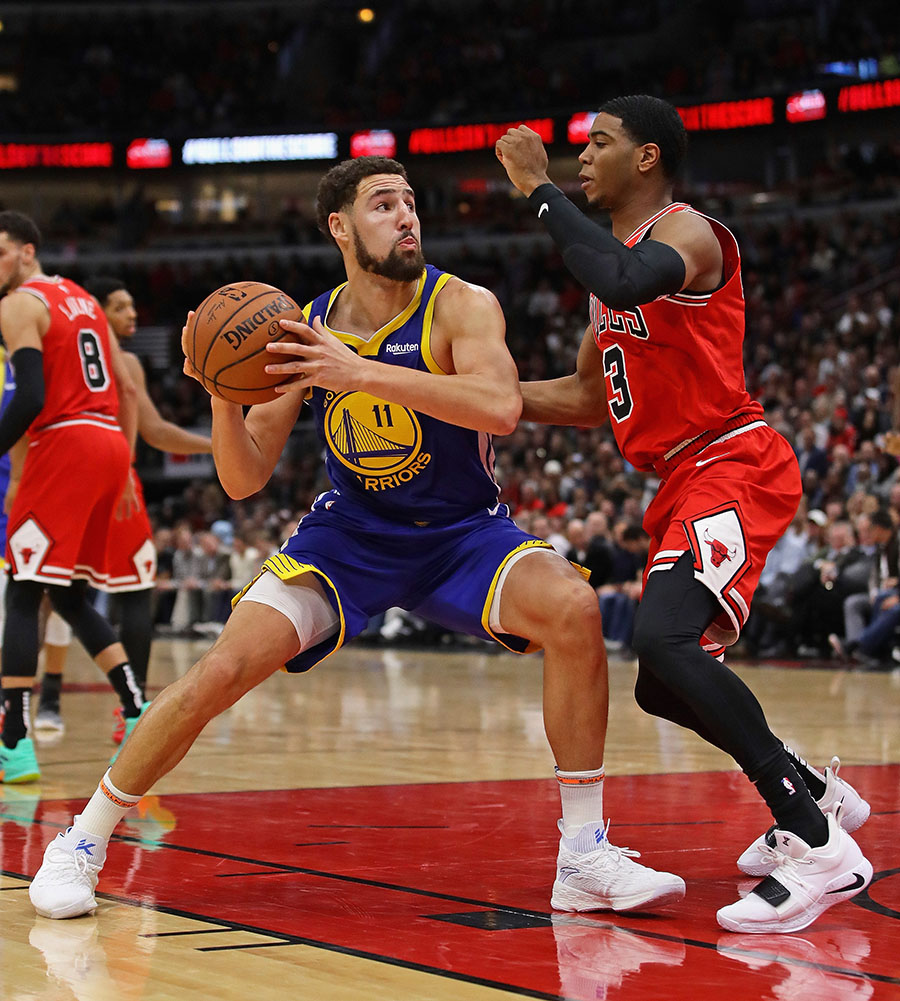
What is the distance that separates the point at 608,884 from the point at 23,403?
132 inches

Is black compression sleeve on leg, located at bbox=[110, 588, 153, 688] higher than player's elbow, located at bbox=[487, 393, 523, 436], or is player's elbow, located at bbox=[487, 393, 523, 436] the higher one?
player's elbow, located at bbox=[487, 393, 523, 436]

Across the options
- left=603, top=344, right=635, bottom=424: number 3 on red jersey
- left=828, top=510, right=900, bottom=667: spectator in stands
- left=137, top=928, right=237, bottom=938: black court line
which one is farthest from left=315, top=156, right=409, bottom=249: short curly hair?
left=828, top=510, right=900, bottom=667: spectator in stands

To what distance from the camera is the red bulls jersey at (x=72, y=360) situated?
6.13m

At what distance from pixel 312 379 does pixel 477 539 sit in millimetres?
712

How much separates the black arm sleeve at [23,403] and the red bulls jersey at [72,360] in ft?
0.56

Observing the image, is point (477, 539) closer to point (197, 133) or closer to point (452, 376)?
point (452, 376)

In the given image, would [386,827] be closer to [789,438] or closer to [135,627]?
[135,627]

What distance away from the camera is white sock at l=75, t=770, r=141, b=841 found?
3.63 metres

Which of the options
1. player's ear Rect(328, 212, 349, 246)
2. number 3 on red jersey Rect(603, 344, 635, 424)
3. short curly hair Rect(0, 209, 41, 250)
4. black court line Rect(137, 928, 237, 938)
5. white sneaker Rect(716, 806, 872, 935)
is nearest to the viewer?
black court line Rect(137, 928, 237, 938)

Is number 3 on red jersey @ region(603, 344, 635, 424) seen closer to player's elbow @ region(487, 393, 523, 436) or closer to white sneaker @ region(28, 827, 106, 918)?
player's elbow @ region(487, 393, 523, 436)

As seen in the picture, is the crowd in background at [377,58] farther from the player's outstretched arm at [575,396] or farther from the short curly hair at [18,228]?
the player's outstretched arm at [575,396]

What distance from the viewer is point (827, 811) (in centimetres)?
413

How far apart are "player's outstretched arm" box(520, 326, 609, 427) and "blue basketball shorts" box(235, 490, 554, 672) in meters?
0.42

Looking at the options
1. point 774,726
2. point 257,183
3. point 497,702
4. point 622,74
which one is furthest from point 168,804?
point 257,183
